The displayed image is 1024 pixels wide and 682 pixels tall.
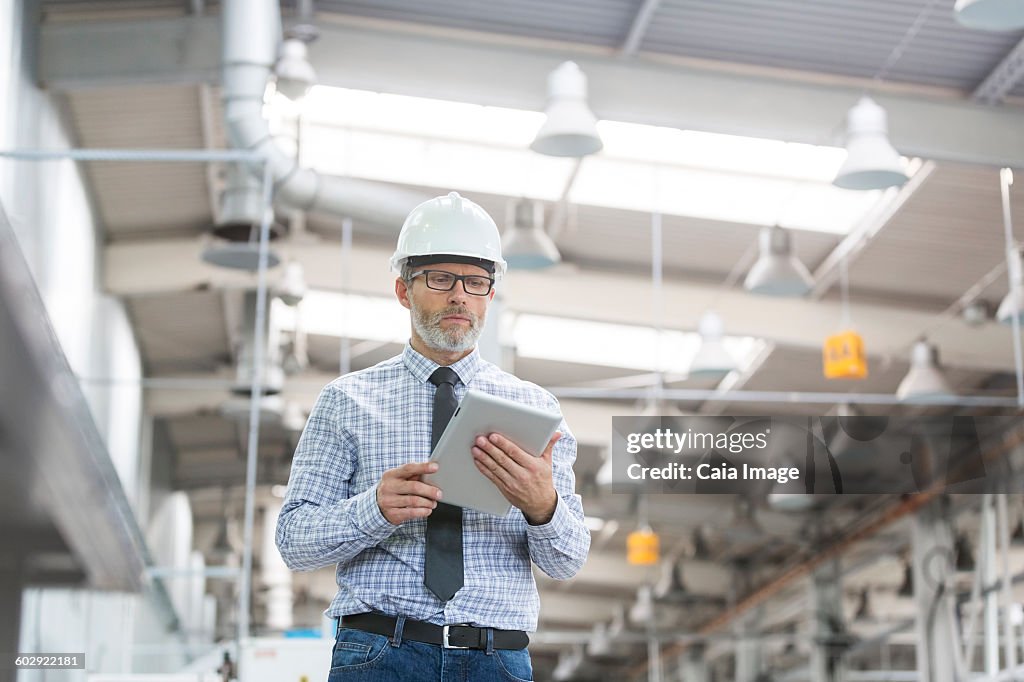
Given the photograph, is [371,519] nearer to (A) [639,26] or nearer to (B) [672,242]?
(A) [639,26]

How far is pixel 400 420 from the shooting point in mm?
2186

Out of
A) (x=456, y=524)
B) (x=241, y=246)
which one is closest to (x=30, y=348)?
(x=241, y=246)

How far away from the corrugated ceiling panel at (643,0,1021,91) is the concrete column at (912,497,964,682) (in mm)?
5324

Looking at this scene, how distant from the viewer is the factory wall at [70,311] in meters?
5.15

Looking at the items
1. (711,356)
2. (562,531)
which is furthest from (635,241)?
(562,531)

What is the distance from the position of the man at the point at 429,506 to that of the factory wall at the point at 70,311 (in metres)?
2.64

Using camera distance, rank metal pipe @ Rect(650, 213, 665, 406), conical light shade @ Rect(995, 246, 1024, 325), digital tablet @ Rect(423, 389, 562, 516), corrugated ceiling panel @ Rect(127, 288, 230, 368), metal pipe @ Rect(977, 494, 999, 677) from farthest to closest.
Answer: corrugated ceiling panel @ Rect(127, 288, 230, 368), metal pipe @ Rect(977, 494, 999, 677), conical light shade @ Rect(995, 246, 1024, 325), metal pipe @ Rect(650, 213, 665, 406), digital tablet @ Rect(423, 389, 562, 516)

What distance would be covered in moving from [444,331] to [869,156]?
15.4 feet

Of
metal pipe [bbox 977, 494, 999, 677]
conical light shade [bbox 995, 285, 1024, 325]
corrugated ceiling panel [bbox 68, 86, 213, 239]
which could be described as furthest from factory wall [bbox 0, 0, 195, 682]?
metal pipe [bbox 977, 494, 999, 677]

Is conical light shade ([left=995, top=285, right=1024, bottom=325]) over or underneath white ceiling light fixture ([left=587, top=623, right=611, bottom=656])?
over

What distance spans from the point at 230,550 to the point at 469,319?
45.9 ft

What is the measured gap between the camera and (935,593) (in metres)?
12.2

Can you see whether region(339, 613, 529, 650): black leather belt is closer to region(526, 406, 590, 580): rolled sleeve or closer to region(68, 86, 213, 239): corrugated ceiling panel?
region(526, 406, 590, 580): rolled sleeve

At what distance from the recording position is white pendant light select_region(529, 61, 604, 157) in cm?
624
